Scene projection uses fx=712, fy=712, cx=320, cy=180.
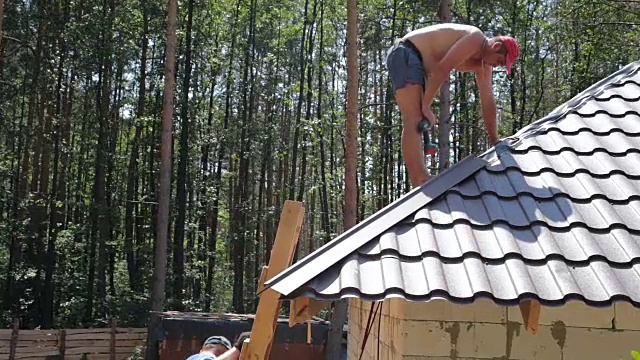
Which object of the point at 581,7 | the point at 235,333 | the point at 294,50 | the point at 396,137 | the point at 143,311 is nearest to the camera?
the point at 235,333

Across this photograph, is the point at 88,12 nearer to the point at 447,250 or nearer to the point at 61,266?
the point at 61,266

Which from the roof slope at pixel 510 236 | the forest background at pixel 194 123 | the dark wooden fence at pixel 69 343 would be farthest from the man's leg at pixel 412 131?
the forest background at pixel 194 123

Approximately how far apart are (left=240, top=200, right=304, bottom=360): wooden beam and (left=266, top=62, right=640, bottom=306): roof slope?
0.30m

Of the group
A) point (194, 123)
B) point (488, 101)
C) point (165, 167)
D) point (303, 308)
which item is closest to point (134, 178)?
point (194, 123)

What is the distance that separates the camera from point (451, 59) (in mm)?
4582

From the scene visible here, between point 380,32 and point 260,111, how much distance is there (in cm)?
823

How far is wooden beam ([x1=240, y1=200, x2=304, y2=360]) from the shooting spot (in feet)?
11.1

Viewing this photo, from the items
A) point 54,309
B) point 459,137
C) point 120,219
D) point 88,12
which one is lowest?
point 54,309

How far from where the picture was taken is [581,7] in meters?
16.8

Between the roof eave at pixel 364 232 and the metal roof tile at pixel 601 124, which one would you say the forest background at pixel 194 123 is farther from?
the roof eave at pixel 364 232

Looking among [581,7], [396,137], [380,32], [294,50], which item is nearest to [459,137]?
[396,137]

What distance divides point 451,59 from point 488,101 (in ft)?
1.30

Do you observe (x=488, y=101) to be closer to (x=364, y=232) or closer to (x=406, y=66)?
(x=406, y=66)

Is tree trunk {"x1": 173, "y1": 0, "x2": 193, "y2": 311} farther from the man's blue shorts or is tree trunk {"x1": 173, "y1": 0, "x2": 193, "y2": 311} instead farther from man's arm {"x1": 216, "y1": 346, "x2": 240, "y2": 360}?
man's arm {"x1": 216, "y1": 346, "x2": 240, "y2": 360}
